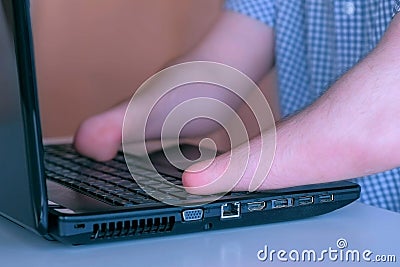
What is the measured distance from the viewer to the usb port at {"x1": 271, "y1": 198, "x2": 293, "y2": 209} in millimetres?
711

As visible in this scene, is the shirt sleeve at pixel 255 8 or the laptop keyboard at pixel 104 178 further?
the shirt sleeve at pixel 255 8

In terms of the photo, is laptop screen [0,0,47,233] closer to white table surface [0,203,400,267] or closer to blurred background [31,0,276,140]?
white table surface [0,203,400,267]

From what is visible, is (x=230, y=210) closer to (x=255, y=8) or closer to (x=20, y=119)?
(x=20, y=119)

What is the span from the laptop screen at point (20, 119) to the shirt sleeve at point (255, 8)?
2.42ft

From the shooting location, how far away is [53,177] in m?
0.81

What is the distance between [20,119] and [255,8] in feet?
2.54

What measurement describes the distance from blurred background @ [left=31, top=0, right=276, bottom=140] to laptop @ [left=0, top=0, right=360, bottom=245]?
1.09 meters

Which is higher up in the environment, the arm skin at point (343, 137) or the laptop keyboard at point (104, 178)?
the arm skin at point (343, 137)

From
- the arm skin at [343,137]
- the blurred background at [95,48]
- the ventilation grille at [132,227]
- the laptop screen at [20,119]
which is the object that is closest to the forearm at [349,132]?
the arm skin at [343,137]

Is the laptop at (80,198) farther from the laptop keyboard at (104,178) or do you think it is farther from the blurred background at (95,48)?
the blurred background at (95,48)

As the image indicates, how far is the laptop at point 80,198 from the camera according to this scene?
0.59 meters

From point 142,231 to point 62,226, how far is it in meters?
0.07

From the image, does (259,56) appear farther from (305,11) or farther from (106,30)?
(106,30)

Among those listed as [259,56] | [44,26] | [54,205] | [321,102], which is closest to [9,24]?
[54,205]
